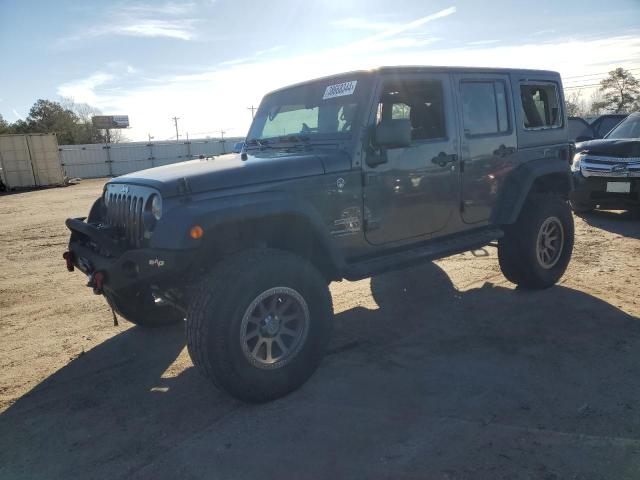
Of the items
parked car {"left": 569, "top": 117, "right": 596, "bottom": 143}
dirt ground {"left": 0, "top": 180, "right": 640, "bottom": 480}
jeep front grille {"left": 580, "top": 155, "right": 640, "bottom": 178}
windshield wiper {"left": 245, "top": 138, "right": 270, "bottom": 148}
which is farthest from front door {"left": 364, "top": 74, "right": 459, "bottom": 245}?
parked car {"left": 569, "top": 117, "right": 596, "bottom": 143}

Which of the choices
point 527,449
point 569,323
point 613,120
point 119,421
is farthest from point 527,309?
point 613,120

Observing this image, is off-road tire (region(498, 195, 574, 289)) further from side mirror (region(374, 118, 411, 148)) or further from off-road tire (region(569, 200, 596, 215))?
off-road tire (region(569, 200, 596, 215))

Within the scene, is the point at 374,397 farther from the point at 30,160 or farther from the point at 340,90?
the point at 30,160

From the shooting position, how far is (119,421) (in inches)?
118

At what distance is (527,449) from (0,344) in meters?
4.29

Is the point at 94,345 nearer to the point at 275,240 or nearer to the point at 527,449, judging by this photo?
the point at 275,240

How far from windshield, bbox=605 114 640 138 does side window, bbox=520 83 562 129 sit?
446 cm

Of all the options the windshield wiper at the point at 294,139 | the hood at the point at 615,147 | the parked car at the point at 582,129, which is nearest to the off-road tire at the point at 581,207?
the hood at the point at 615,147

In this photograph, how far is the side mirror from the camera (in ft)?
11.2

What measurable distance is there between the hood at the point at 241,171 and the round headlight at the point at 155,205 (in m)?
0.06

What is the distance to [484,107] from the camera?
14.9 feet

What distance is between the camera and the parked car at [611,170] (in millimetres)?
7996

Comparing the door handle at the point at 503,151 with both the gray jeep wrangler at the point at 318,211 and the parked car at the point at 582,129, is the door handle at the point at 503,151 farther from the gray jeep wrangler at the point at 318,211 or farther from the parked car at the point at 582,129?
the parked car at the point at 582,129

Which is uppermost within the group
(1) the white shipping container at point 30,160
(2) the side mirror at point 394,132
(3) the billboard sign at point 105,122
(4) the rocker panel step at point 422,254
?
(3) the billboard sign at point 105,122
